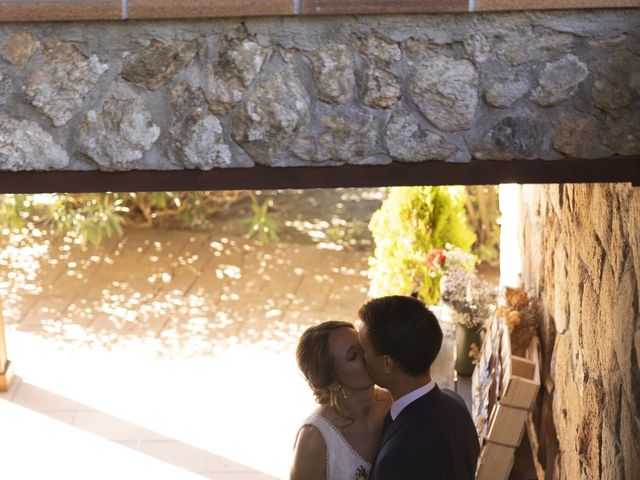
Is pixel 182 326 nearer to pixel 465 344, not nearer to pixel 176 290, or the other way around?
pixel 176 290

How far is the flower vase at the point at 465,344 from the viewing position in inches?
205

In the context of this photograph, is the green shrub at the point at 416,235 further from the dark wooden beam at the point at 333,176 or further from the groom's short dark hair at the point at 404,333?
the dark wooden beam at the point at 333,176

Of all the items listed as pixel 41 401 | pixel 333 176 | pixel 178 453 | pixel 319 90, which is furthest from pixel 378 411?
pixel 41 401

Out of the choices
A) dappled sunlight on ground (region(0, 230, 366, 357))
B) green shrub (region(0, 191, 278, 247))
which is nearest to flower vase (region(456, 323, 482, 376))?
dappled sunlight on ground (region(0, 230, 366, 357))

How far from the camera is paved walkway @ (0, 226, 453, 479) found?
5.67 metres

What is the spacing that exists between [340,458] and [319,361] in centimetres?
31

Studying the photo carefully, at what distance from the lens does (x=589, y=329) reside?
11.0 ft

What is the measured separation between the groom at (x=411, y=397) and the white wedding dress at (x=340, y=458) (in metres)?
0.10

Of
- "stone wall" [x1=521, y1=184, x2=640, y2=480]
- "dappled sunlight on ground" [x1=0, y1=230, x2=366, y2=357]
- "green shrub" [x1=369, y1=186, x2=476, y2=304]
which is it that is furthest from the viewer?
"dappled sunlight on ground" [x1=0, y1=230, x2=366, y2=357]

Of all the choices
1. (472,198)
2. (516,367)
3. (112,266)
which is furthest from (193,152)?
(472,198)

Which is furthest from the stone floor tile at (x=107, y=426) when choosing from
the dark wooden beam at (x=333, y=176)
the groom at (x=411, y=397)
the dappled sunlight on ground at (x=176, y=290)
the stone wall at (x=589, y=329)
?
the dark wooden beam at (x=333, y=176)

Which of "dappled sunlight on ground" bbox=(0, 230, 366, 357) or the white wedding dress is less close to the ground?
the white wedding dress

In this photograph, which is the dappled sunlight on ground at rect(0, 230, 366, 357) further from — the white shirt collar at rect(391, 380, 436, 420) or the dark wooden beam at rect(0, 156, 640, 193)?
the dark wooden beam at rect(0, 156, 640, 193)

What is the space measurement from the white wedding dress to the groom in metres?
0.10
